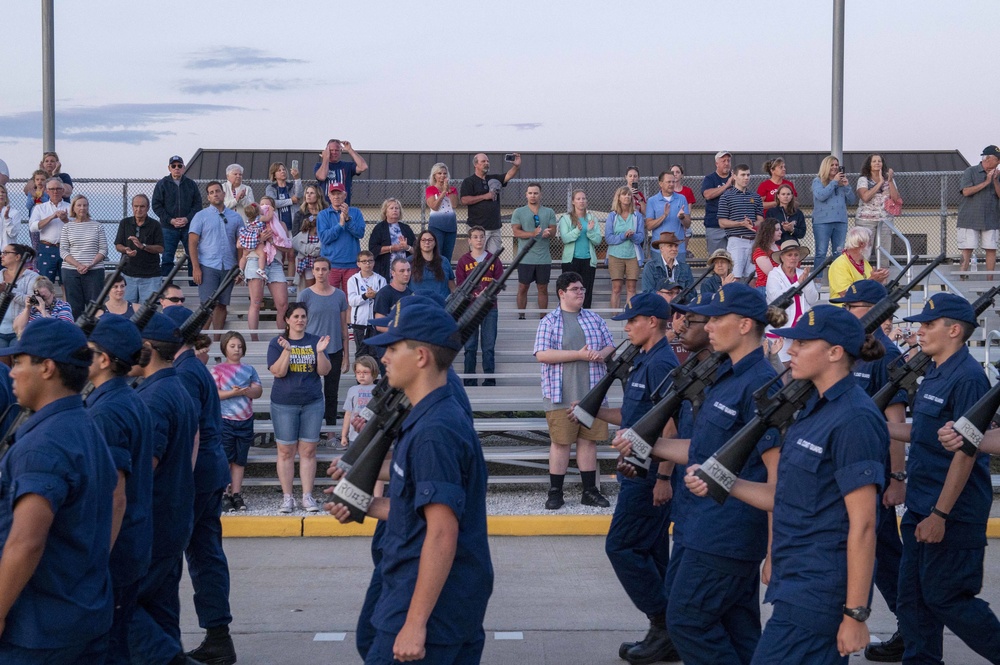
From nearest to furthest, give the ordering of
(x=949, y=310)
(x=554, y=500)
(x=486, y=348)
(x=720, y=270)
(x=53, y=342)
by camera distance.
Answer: (x=53, y=342) → (x=949, y=310) → (x=554, y=500) → (x=720, y=270) → (x=486, y=348)

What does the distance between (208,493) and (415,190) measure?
10.8 metres

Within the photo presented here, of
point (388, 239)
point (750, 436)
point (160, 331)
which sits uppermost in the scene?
point (388, 239)

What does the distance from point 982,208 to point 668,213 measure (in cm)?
421

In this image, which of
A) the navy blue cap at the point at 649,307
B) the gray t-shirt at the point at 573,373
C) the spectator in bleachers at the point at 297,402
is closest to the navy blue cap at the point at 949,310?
the navy blue cap at the point at 649,307

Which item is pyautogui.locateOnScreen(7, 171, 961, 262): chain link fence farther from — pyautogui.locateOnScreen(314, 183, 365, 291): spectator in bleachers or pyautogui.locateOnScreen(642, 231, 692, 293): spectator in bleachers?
pyautogui.locateOnScreen(314, 183, 365, 291): spectator in bleachers

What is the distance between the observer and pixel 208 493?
6.20 m

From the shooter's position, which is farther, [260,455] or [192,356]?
[260,455]

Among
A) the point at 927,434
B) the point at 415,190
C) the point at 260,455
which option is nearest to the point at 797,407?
the point at 927,434

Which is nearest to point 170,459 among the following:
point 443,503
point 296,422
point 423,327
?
point 423,327

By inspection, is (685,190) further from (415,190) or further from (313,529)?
(313,529)

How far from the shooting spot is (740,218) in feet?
43.2

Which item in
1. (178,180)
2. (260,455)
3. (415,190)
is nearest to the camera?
(260,455)

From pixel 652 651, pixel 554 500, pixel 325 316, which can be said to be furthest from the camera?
pixel 325 316

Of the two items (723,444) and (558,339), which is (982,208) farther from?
(723,444)
